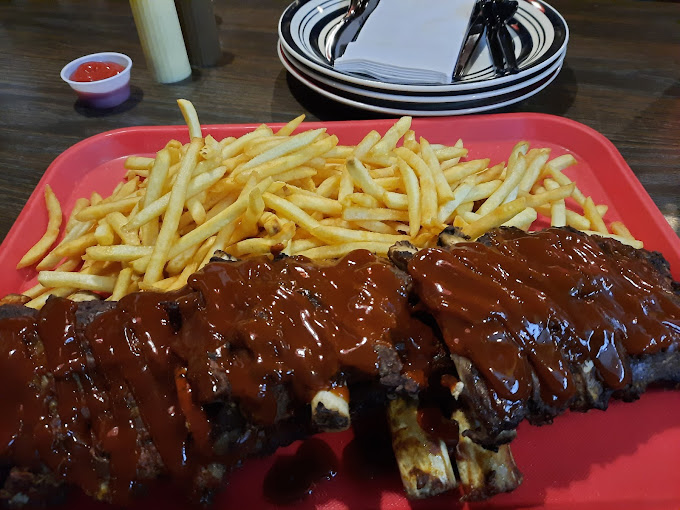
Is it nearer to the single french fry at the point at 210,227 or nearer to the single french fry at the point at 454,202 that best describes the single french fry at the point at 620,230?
the single french fry at the point at 454,202

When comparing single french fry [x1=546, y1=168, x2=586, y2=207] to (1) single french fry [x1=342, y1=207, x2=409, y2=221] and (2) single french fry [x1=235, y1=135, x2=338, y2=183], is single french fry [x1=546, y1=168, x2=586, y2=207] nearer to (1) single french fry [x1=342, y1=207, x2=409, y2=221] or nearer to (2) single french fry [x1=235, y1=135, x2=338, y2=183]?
(1) single french fry [x1=342, y1=207, x2=409, y2=221]

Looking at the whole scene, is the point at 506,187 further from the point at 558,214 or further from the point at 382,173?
the point at 382,173

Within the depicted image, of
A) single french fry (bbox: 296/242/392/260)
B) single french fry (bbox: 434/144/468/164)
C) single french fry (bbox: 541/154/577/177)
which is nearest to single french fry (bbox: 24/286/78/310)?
single french fry (bbox: 296/242/392/260)

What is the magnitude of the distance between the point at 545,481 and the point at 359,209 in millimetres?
1533

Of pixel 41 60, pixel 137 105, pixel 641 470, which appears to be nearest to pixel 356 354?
pixel 641 470

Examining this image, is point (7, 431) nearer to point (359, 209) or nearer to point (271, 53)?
point (359, 209)

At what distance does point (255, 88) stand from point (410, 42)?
5.02 feet

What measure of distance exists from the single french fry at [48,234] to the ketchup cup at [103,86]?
1543 mm

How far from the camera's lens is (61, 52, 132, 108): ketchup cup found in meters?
4.18

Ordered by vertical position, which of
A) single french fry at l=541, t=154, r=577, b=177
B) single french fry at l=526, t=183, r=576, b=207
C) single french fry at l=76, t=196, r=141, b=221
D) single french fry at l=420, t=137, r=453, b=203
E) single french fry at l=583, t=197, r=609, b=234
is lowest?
single french fry at l=583, t=197, r=609, b=234

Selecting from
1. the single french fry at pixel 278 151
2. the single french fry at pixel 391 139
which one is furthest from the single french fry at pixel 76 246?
the single french fry at pixel 391 139

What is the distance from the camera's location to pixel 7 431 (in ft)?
5.20

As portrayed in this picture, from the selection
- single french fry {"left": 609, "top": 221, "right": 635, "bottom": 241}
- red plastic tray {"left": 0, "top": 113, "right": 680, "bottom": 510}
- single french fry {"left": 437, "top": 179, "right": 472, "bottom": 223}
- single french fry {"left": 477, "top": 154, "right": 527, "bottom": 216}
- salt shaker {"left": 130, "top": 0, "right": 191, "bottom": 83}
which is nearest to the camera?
red plastic tray {"left": 0, "top": 113, "right": 680, "bottom": 510}

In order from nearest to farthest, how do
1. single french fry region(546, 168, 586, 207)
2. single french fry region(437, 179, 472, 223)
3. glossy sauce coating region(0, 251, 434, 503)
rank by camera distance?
glossy sauce coating region(0, 251, 434, 503), single french fry region(437, 179, 472, 223), single french fry region(546, 168, 586, 207)
